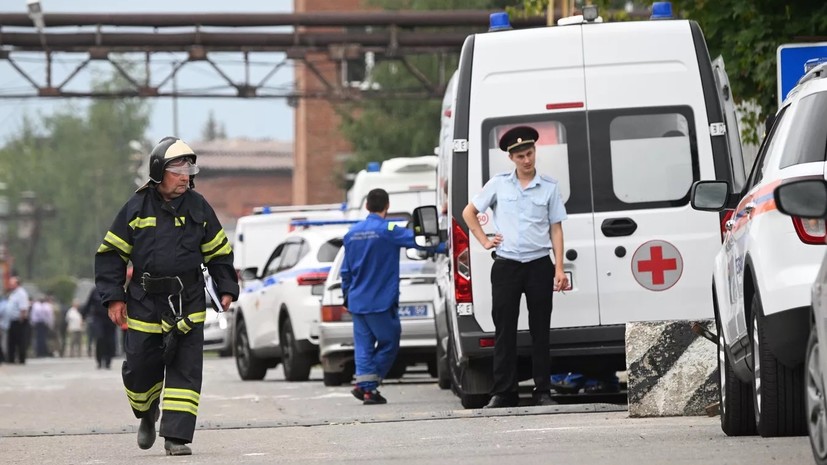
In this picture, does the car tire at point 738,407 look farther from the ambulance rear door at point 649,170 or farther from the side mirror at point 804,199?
the ambulance rear door at point 649,170

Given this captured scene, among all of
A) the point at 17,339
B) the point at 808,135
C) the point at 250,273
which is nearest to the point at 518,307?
the point at 808,135

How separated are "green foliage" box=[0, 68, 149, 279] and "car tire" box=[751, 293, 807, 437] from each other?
115m

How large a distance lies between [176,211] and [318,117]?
61.6 metres

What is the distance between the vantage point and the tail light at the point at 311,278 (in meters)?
20.8

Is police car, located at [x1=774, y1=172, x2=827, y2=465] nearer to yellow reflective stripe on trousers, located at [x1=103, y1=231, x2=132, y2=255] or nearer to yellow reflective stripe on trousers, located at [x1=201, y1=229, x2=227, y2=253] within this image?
yellow reflective stripe on trousers, located at [x1=201, y1=229, x2=227, y2=253]

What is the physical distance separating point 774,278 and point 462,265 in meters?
5.53

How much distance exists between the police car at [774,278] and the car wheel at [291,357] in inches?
463

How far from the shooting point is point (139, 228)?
10.8m

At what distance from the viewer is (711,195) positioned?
1011 centimetres

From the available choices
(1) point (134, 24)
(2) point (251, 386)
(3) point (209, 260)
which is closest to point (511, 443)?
(3) point (209, 260)

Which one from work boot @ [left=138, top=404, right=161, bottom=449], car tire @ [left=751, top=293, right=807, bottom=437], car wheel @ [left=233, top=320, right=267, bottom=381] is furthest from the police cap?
car wheel @ [left=233, top=320, right=267, bottom=381]

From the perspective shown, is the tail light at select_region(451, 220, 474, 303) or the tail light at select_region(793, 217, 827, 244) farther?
the tail light at select_region(451, 220, 474, 303)

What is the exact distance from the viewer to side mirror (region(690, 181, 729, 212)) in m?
10.1

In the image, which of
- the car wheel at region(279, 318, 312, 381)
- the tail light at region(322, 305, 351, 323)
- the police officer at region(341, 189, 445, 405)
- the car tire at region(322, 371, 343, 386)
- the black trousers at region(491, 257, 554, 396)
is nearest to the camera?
the black trousers at region(491, 257, 554, 396)
